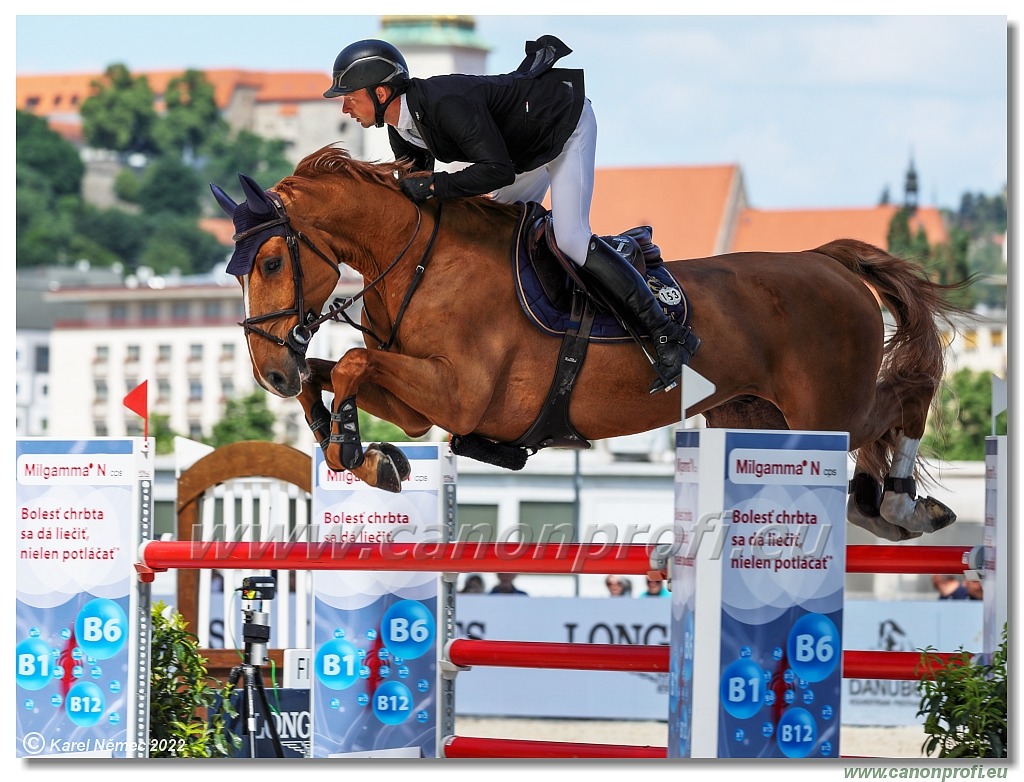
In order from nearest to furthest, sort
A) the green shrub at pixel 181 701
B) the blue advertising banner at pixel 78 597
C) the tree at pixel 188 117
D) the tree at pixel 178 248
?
1. the blue advertising banner at pixel 78 597
2. the green shrub at pixel 181 701
3. the tree at pixel 178 248
4. the tree at pixel 188 117

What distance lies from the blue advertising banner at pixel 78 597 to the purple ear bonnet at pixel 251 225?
2.30 ft

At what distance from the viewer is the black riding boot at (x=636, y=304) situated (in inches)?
170

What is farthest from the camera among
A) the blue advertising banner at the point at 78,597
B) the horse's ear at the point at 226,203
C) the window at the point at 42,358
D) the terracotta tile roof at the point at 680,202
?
the terracotta tile roof at the point at 680,202

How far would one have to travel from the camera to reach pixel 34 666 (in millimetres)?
4430

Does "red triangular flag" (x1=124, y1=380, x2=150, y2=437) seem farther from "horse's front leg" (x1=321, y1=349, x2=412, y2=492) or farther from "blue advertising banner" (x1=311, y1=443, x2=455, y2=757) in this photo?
"horse's front leg" (x1=321, y1=349, x2=412, y2=492)

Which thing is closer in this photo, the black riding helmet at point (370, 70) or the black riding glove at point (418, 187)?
the black riding helmet at point (370, 70)

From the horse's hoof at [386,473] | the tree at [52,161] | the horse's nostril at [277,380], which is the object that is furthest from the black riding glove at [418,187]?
the tree at [52,161]

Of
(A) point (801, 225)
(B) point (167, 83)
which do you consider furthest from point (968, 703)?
(B) point (167, 83)

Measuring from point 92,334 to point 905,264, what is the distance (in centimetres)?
4773

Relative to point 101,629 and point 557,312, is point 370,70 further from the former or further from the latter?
point 101,629

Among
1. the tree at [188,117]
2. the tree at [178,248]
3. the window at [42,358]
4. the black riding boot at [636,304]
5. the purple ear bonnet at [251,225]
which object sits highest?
the tree at [188,117]

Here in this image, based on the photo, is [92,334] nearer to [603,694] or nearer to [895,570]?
[603,694]

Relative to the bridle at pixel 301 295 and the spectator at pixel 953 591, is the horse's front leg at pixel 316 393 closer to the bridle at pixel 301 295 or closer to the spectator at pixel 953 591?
the bridle at pixel 301 295
